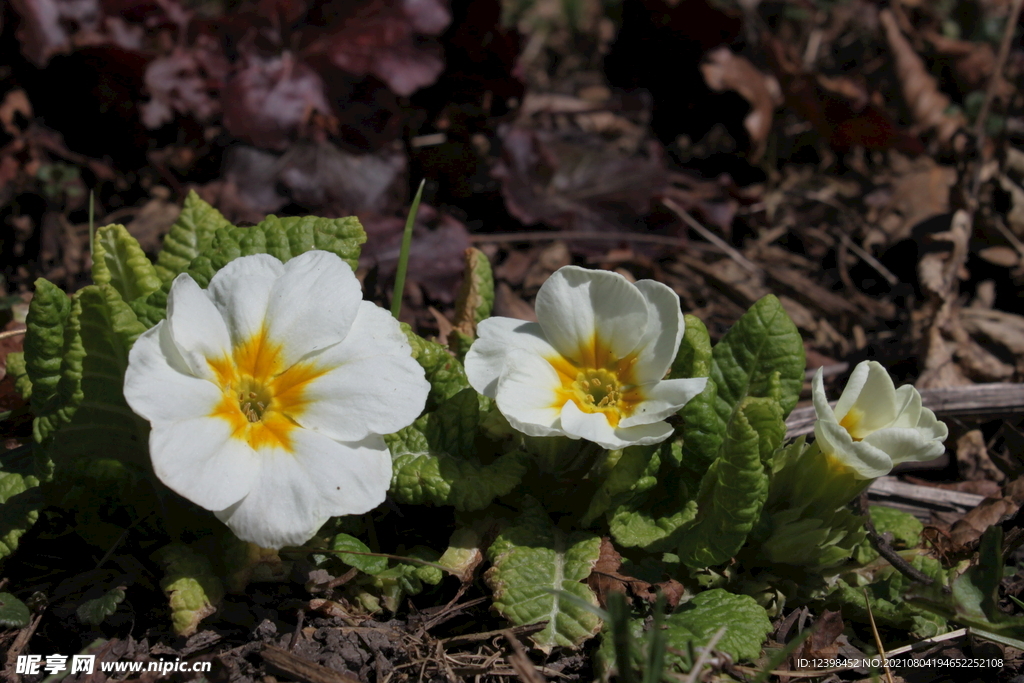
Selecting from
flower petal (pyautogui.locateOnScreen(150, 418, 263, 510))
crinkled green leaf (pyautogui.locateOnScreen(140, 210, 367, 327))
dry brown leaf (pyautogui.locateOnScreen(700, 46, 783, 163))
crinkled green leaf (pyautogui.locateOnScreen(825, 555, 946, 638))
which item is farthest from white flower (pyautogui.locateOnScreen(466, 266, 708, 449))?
dry brown leaf (pyautogui.locateOnScreen(700, 46, 783, 163))

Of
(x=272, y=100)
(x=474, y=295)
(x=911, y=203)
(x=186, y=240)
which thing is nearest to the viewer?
(x=186, y=240)

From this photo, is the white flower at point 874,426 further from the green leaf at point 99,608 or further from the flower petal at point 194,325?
the green leaf at point 99,608

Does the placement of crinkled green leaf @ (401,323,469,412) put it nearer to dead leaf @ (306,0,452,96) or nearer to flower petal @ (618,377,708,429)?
flower petal @ (618,377,708,429)

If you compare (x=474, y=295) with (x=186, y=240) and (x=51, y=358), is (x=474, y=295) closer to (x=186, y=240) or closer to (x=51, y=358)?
(x=186, y=240)

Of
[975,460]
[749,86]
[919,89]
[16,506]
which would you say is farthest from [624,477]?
[919,89]

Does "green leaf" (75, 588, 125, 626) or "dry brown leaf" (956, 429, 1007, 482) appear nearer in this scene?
"green leaf" (75, 588, 125, 626)

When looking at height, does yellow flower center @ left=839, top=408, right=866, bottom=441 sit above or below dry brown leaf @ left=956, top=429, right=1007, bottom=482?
above
